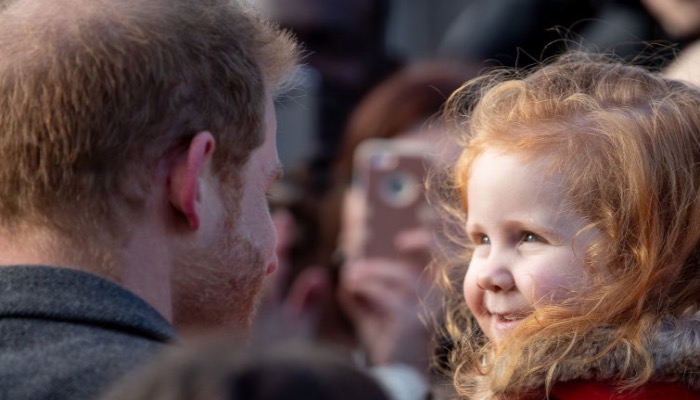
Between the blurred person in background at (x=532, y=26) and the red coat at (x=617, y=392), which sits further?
the blurred person in background at (x=532, y=26)

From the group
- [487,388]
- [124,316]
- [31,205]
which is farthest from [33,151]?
[487,388]

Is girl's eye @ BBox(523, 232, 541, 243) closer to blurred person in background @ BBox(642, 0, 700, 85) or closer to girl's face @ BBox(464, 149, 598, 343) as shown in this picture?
girl's face @ BBox(464, 149, 598, 343)

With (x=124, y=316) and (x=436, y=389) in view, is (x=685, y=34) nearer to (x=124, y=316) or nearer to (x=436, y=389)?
(x=436, y=389)

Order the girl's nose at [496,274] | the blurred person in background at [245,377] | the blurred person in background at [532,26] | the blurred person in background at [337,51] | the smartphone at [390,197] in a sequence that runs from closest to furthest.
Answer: the blurred person in background at [245,377] < the girl's nose at [496,274] < the smartphone at [390,197] < the blurred person in background at [532,26] < the blurred person in background at [337,51]

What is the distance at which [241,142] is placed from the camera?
232cm

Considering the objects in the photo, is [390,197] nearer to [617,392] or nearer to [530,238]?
[530,238]

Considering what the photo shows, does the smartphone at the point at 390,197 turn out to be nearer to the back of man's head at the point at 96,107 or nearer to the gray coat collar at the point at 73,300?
the back of man's head at the point at 96,107

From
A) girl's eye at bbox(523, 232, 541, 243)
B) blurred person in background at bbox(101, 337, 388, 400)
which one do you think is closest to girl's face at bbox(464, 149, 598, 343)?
girl's eye at bbox(523, 232, 541, 243)

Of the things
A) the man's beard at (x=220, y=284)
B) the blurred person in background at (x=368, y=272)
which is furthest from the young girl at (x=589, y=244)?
the blurred person in background at (x=368, y=272)

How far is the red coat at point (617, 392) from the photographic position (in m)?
2.16

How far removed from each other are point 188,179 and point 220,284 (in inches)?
8.2

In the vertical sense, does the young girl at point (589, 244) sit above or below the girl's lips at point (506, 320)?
above

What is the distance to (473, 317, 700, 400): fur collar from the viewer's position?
7.12ft

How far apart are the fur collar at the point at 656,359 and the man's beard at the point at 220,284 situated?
1.57ft
